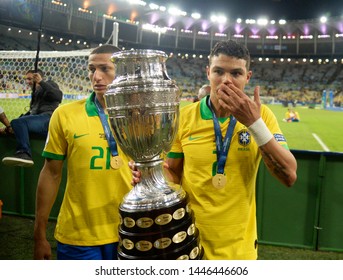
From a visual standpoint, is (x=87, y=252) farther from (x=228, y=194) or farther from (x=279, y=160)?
(x=279, y=160)

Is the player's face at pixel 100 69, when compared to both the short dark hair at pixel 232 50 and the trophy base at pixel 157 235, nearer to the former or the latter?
the short dark hair at pixel 232 50

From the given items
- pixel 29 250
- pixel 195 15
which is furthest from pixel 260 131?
pixel 195 15

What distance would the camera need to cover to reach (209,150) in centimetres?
154

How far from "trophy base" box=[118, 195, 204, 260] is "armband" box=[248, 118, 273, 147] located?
0.38 metres

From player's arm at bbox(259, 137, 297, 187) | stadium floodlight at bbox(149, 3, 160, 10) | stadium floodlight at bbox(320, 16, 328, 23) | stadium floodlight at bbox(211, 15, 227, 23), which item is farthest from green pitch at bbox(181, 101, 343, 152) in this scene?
stadium floodlight at bbox(320, 16, 328, 23)

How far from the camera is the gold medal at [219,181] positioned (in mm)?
1460

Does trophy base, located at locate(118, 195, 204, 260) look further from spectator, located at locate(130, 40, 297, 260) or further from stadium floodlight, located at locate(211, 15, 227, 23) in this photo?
A: stadium floodlight, located at locate(211, 15, 227, 23)

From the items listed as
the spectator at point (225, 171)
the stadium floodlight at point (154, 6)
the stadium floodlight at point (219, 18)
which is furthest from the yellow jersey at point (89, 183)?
the stadium floodlight at point (219, 18)

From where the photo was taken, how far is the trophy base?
2.69 ft

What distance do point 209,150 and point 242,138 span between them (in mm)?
157

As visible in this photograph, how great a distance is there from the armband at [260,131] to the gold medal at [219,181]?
Result: 1.21 feet

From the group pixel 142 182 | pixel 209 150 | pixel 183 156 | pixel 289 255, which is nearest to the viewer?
pixel 142 182

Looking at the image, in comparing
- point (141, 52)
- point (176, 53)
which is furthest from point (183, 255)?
point (176, 53)

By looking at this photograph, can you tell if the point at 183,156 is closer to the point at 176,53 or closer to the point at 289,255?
the point at 289,255
